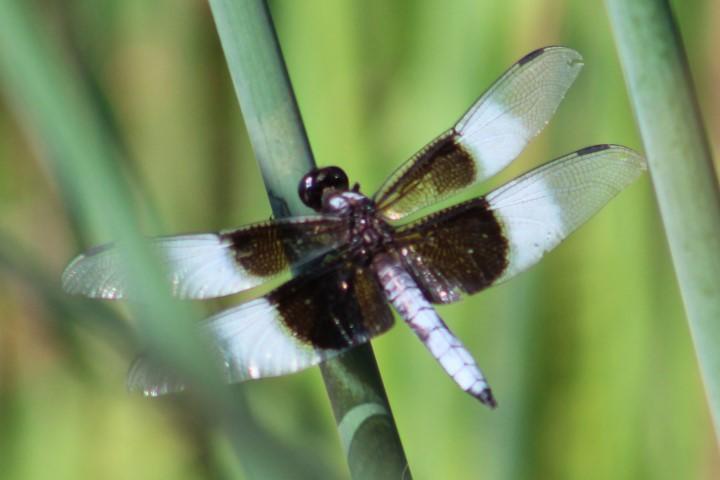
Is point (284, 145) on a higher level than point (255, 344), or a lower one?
higher

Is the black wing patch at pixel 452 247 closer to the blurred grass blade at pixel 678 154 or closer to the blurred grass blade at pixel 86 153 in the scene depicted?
the blurred grass blade at pixel 678 154

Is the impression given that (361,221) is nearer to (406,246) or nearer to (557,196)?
(406,246)

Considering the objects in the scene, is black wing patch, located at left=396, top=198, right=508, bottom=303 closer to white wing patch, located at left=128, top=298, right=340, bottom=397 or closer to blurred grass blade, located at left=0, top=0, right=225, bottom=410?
white wing patch, located at left=128, top=298, right=340, bottom=397

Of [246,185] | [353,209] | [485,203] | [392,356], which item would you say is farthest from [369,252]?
[246,185]

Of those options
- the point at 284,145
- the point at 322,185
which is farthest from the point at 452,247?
the point at 284,145

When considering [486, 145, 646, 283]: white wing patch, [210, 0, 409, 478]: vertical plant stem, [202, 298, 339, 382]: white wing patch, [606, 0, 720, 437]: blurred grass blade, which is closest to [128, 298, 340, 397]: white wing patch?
[202, 298, 339, 382]: white wing patch

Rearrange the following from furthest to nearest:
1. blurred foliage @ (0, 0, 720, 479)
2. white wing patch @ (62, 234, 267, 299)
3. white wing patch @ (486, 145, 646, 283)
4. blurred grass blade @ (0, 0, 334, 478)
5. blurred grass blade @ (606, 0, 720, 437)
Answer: blurred foliage @ (0, 0, 720, 479), white wing patch @ (486, 145, 646, 283), white wing patch @ (62, 234, 267, 299), blurred grass blade @ (606, 0, 720, 437), blurred grass blade @ (0, 0, 334, 478)

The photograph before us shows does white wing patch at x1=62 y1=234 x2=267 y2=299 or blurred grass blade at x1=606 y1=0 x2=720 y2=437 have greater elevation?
white wing patch at x1=62 y1=234 x2=267 y2=299
